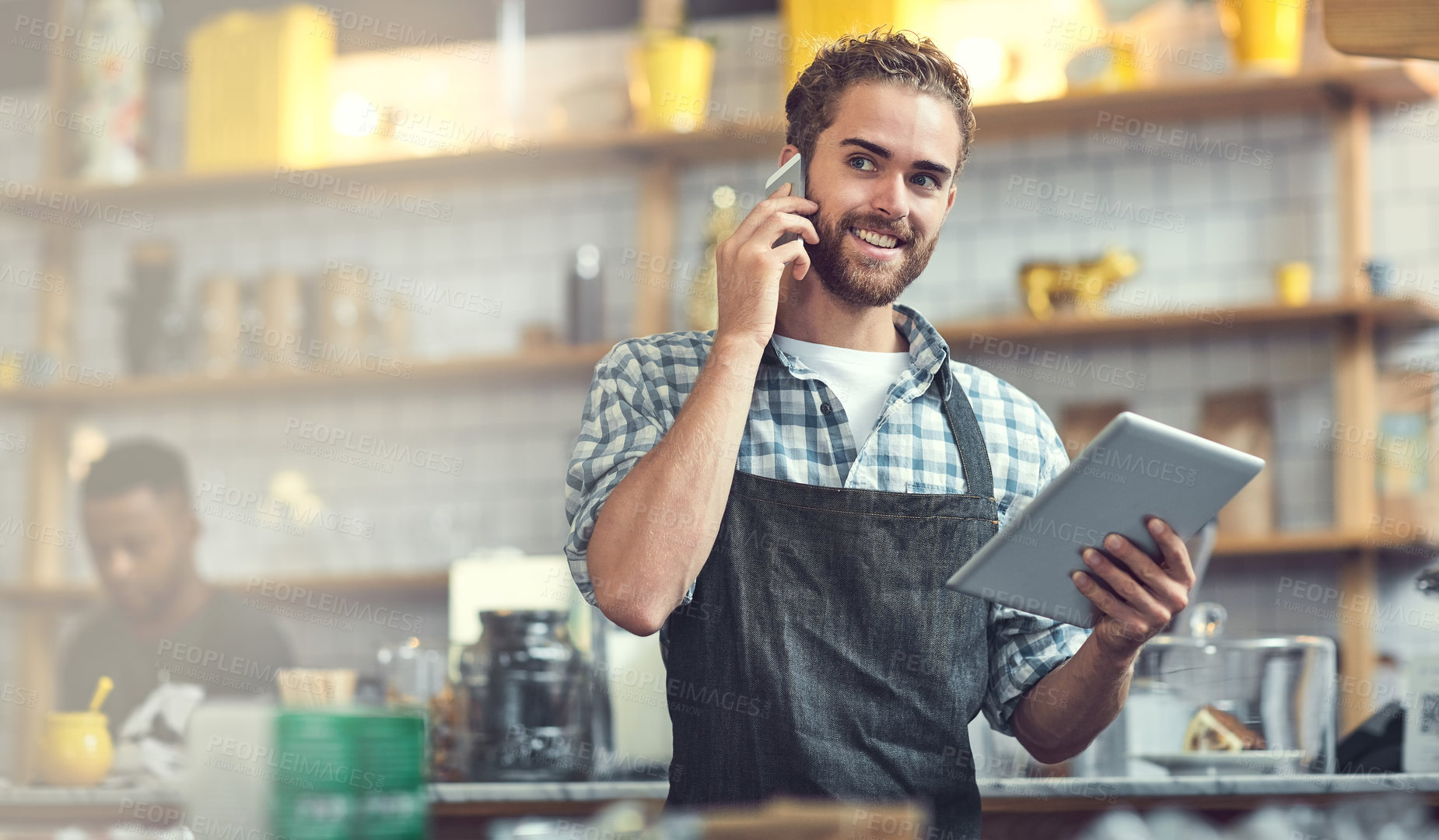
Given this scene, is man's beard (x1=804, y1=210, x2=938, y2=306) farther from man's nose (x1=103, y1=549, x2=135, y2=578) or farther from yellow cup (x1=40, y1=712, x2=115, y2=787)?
man's nose (x1=103, y1=549, x2=135, y2=578)

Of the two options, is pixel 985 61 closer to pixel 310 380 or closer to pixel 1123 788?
pixel 310 380

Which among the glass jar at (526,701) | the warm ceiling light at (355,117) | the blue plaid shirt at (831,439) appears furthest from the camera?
the warm ceiling light at (355,117)

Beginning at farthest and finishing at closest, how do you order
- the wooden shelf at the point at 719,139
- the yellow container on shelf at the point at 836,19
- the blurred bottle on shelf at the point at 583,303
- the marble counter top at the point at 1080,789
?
the blurred bottle on shelf at the point at 583,303, the yellow container on shelf at the point at 836,19, the wooden shelf at the point at 719,139, the marble counter top at the point at 1080,789

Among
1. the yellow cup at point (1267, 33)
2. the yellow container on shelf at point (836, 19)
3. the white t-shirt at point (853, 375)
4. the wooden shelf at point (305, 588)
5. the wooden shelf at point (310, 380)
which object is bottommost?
the wooden shelf at point (305, 588)

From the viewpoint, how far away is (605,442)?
162cm

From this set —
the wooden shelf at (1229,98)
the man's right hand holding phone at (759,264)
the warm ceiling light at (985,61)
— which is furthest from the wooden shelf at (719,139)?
the man's right hand holding phone at (759,264)

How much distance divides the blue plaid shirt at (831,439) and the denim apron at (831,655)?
5cm

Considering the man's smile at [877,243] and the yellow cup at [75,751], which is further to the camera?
the yellow cup at [75,751]

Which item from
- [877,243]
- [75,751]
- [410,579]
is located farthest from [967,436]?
[410,579]

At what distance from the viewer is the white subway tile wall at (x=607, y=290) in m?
3.37

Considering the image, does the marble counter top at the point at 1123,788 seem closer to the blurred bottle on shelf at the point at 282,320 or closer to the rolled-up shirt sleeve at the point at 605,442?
the rolled-up shirt sleeve at the point at 605,442

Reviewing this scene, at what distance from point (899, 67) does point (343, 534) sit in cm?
265

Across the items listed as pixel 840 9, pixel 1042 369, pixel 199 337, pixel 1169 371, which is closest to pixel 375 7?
pixel 199 337

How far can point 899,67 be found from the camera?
5.66ft
